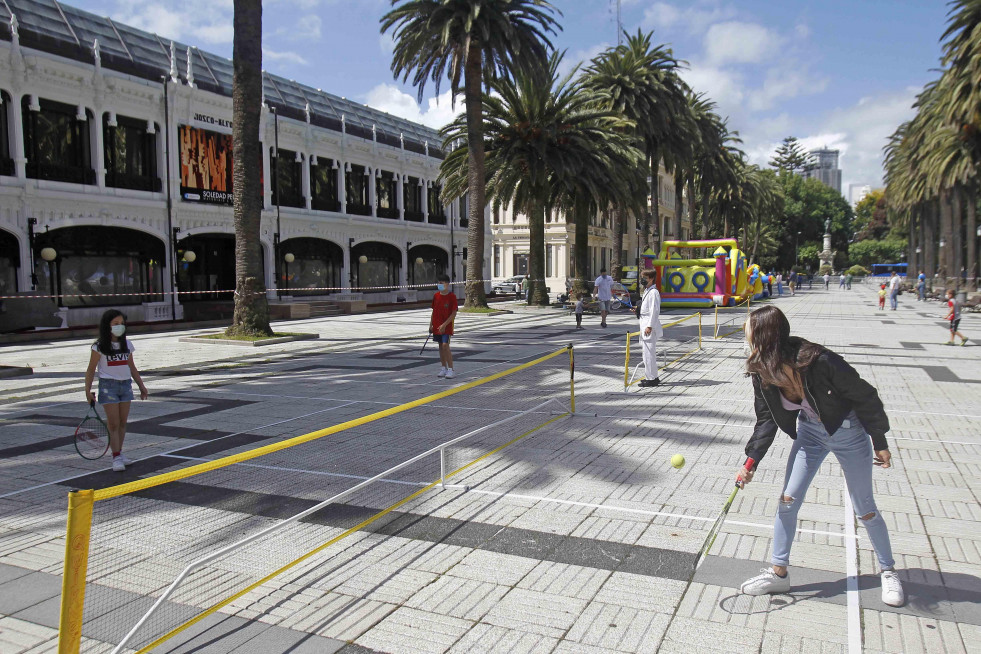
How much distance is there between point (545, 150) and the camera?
3050 centimetres

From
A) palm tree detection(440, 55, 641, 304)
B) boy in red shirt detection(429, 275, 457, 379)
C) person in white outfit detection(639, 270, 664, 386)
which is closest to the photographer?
person in white outfit detection(639, 270, 664, 386)

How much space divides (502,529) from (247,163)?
15685 mm

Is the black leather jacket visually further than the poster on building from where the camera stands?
No

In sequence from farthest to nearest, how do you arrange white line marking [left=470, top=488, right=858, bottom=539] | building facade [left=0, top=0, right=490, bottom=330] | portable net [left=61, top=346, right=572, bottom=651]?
building facade [left=0, top=0, right=490, bottom=330] < white line marking [left=470, top=488, right=858, bottom=539] < portable net [left=61, top=346, right=572, bottom=651]

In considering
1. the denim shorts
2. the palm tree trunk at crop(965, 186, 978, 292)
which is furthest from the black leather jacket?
the palm tree trunk at crop(965, 186, 978, 292)

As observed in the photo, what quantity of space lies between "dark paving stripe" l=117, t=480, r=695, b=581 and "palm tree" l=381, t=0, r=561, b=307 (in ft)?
76.2

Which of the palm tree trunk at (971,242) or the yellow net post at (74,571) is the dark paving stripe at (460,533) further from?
the palm tree trunk at (971,242)

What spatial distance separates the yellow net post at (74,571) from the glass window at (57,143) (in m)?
24.7

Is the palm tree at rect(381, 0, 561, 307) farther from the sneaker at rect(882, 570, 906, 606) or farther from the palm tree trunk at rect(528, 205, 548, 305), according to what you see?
the sneaker at rect(882, 570, 906, 606)

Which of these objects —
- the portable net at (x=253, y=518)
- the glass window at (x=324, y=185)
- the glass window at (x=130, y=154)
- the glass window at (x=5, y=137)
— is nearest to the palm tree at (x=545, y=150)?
the glass window at (x=324, y=185)

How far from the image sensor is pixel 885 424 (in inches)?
148

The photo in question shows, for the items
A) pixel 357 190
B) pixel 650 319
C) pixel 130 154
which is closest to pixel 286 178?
pixel 357 190

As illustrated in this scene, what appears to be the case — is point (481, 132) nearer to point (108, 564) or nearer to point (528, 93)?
point (528, 93)

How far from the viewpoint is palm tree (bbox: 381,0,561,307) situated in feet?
88.5
